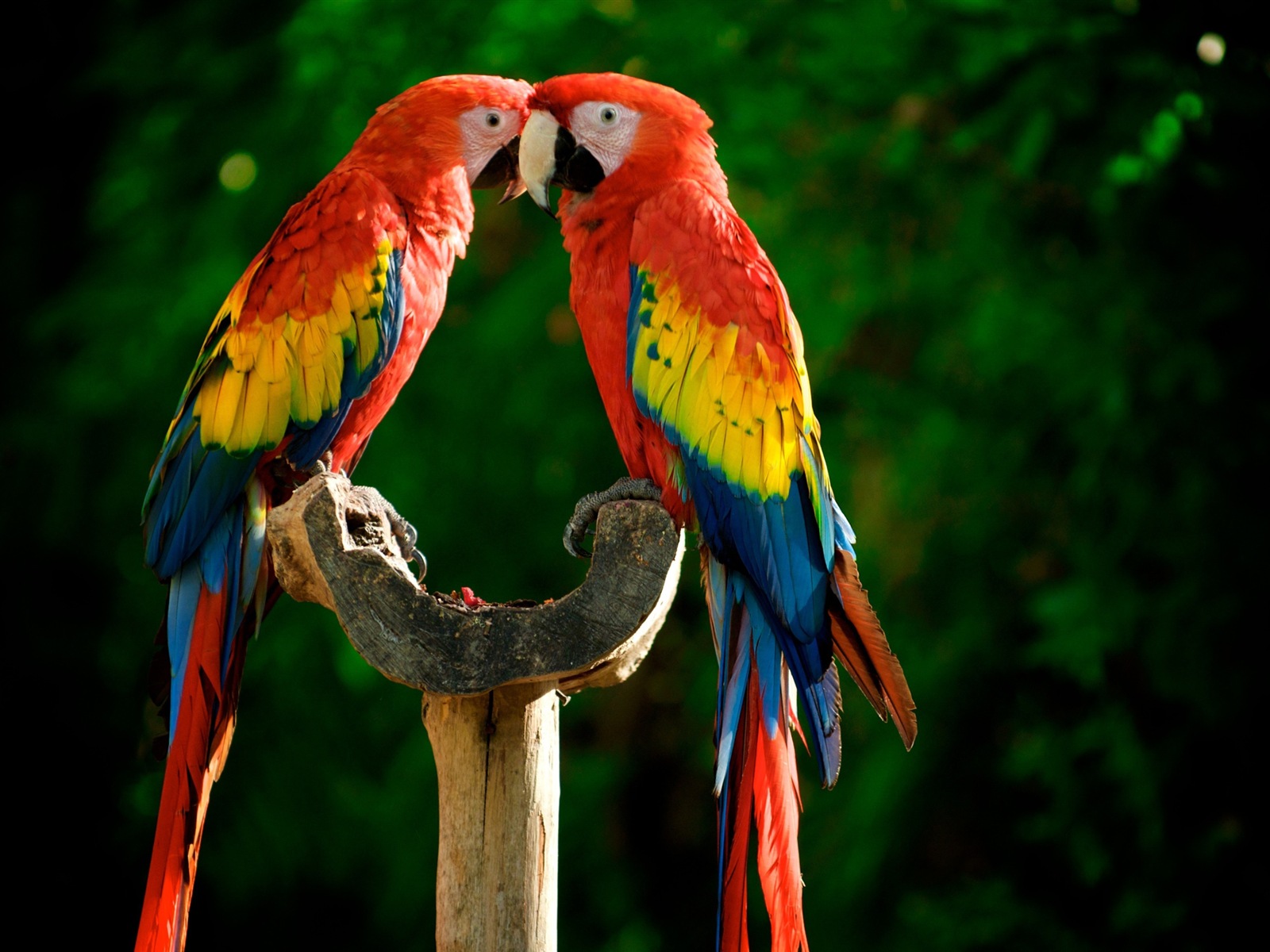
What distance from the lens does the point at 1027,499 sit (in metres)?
2.62

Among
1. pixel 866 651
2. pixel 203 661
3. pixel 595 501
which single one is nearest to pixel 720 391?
pixel 595 501

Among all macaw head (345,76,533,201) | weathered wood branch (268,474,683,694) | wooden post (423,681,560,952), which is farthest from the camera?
macaw head (345,76,533,201)

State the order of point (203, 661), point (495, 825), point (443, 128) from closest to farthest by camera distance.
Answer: point (495, 825)
point (203, 661)
point (443, 128)

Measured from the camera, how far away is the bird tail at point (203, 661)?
1.43 m

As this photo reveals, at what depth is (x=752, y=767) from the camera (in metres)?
1.47

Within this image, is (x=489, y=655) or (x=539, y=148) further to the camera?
(x=539, y=148)

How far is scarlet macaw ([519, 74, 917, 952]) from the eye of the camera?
1.43m

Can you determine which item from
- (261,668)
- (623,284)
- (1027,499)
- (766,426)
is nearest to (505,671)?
(766,426)

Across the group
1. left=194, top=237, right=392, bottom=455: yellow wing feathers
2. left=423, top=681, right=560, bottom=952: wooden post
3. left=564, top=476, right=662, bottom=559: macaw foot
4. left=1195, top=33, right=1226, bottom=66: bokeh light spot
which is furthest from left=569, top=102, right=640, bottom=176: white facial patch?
left=1195, top=33, right=1226, bottom=66: bokeh light spot

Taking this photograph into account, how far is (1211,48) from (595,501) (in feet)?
5.82

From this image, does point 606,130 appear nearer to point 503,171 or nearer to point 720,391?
point 503,171

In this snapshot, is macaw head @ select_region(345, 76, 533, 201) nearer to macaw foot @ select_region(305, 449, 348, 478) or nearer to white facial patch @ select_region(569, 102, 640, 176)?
white facial patch @ select_region(569, 102, 640, 176)

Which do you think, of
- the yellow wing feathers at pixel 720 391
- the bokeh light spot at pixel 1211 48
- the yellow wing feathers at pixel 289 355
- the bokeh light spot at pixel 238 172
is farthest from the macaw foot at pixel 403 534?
the bokeh light spot at pixel 1211 48

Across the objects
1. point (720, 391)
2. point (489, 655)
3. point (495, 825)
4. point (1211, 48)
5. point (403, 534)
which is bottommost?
point (495, 825)
